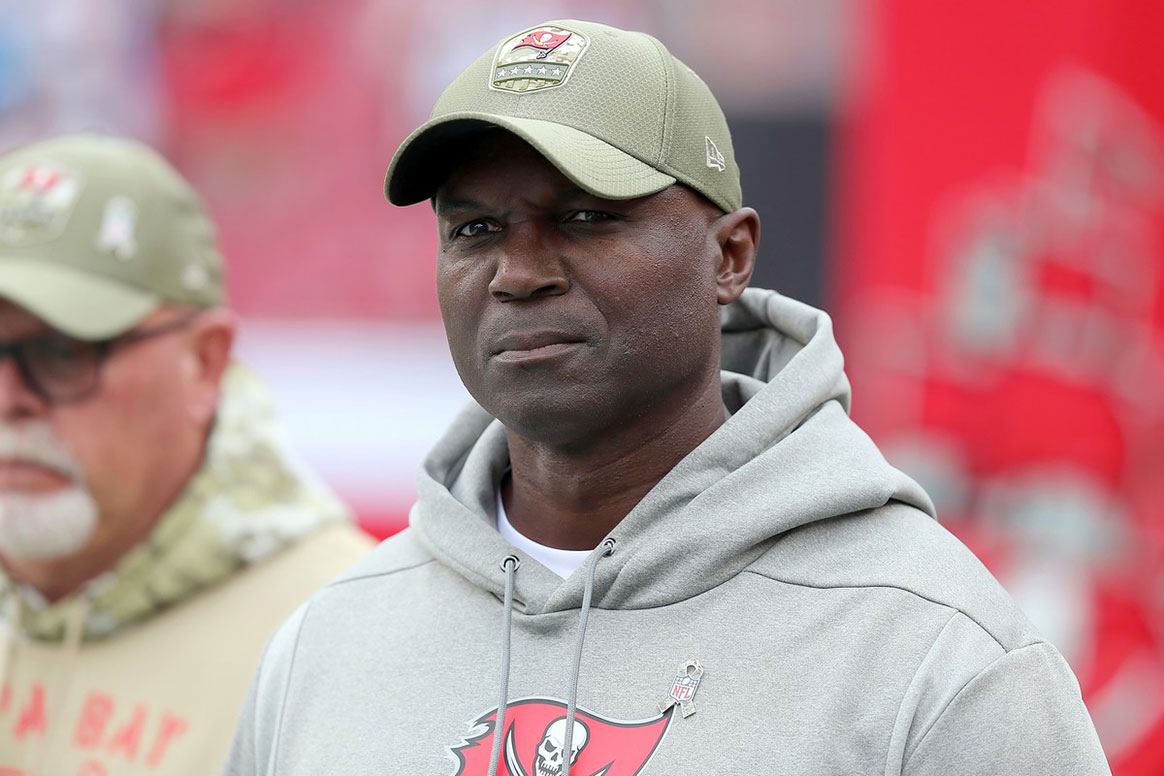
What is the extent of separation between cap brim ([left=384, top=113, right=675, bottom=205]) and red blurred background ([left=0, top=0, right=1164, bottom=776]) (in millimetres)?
4201

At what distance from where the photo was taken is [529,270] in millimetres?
1720

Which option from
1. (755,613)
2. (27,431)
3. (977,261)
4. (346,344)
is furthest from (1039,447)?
(755,613)

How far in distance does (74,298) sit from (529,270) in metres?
1.29

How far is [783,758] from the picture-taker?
5.16ft

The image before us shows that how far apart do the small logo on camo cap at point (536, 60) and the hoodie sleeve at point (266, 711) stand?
721 millimetres

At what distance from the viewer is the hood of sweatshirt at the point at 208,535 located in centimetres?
281

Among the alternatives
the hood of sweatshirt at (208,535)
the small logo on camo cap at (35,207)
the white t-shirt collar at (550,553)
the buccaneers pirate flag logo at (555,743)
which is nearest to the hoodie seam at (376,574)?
the white t-shirt collar at (550,553)

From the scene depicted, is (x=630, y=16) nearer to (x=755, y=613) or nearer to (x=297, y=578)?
(x=297, y=578)

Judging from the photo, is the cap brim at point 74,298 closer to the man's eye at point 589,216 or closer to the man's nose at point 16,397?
the man's nose at point 16,397

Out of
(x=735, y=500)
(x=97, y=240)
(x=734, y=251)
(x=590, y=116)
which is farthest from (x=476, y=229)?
(x=97, y=240)

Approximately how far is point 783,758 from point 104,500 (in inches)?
61.3

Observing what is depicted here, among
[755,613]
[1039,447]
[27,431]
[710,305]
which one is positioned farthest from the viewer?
[1039,447]

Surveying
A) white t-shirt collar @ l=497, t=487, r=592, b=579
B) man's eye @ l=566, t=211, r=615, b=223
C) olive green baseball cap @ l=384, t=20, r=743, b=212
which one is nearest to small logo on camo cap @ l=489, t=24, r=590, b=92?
olive green baseball cap @ l=384, t=20, r=743, b=212

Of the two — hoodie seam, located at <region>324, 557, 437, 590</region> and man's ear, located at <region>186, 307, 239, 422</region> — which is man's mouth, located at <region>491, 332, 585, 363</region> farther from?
man's ear, located at <region>186, 307, 239, 422</region>
